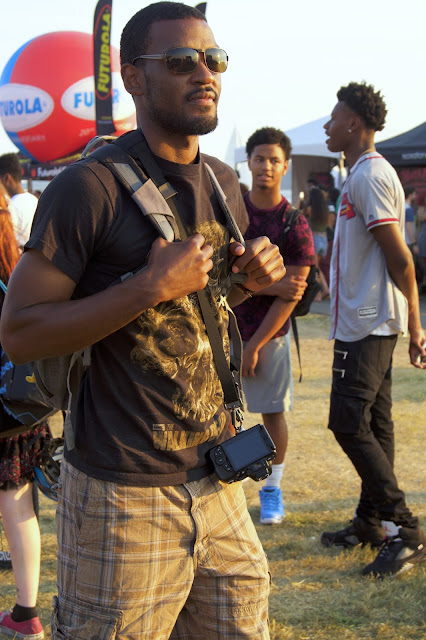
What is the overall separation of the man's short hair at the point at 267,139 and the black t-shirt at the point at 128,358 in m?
2.74

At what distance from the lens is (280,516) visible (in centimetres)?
455

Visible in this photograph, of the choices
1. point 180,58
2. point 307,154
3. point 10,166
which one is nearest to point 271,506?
point 180,58

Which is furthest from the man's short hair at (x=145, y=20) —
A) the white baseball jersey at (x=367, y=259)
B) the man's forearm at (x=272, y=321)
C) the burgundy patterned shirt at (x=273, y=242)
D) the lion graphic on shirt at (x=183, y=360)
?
the man's forearm at (x=272, y=321)

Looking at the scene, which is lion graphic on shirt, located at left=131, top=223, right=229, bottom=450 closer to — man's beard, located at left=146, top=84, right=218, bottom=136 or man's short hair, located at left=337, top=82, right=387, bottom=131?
man's beard, located at left=146, top=84, right=218, bottom=136

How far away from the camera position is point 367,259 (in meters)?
3.83

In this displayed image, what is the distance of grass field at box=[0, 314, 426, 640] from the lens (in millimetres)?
3348

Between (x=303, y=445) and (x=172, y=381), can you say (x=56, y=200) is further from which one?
(x=303, y=445)

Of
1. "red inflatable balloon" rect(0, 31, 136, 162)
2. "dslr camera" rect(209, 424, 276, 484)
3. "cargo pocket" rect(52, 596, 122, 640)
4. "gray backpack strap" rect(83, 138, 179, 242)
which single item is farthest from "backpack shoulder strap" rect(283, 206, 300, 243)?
"red inflatable balloon" rect(0, 31, 136, 162)

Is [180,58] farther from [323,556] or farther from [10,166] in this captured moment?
[10,166]

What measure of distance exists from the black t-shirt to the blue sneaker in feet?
8.85

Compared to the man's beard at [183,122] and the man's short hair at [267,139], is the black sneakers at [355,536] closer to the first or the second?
the man's short hair at [267,139]

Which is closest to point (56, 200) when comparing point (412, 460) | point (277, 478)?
point (277, 478)

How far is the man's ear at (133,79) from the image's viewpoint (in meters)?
1.94

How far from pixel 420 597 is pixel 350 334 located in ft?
4.39
